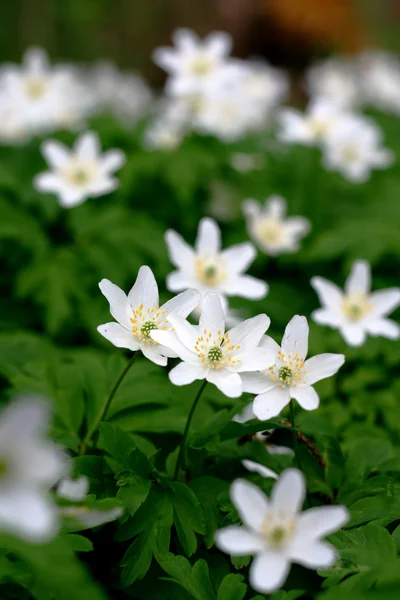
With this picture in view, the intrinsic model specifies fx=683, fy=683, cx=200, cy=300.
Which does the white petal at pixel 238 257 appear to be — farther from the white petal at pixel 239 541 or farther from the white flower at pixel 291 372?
the white petal at pixel 239 541

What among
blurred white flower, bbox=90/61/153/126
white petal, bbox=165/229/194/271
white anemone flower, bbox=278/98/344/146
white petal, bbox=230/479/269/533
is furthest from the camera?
blurred white flower, bbox=90/61/153/126

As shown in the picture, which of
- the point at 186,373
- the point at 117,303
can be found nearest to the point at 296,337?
the point at 186,373

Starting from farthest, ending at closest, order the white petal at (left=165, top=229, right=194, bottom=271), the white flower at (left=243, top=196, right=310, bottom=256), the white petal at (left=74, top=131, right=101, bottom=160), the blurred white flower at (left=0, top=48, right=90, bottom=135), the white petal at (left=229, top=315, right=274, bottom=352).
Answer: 1. the blurred white flower at (left=0, top=48, right=90, bottom=135)
2. the white flower at (left=243, top=196, right=310, bottom=256)
3. the white petal at (left=74, top=131, right=101, bottom=160)
4. the white petal at (left=165, top=229, right=194, bottom=271)
5. the white petal at (left=229, top=315, right=274, bottom=352)

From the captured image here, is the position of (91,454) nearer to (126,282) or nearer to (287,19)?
(126,282)

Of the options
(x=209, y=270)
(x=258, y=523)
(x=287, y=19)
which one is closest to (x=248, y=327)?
(x=258, y=523)

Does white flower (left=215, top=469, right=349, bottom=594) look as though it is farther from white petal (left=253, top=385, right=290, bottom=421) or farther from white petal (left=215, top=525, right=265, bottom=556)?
white petal (left=253, top=385, right=290, bottom=421)

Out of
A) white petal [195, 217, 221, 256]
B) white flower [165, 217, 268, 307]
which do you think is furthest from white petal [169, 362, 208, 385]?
white petal [195, 217, 221, 256]
